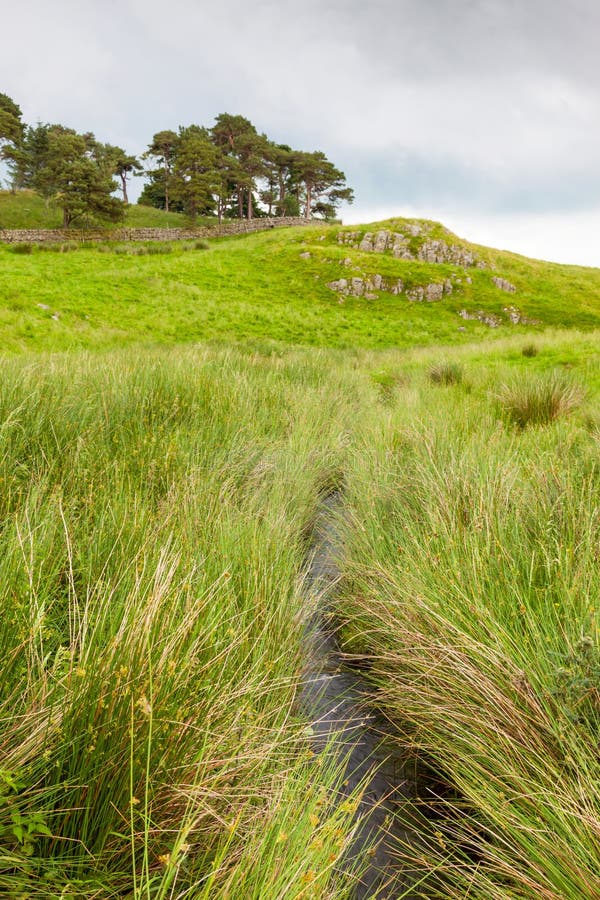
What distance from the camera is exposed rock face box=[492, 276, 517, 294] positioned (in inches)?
1153

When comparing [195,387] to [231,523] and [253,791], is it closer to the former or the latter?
[231,523]

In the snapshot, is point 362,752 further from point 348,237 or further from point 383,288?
point 348,237

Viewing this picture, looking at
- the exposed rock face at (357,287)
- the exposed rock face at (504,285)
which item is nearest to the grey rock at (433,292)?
the exposed rock face at (357,287)

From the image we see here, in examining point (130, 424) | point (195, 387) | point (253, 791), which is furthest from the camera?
point (195, 387)

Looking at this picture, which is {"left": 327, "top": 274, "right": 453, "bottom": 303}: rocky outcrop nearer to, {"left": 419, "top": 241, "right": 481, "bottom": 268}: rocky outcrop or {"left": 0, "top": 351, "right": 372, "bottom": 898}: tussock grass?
{"left": 419, "top": 241, "right": 481, "bottom": 268}: rocky outcrop

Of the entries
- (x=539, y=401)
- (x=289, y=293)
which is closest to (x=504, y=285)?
(x=289, y=293)

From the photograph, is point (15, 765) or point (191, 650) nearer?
point (15, 765)

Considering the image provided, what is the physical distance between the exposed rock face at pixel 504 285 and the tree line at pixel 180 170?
86.7 feet

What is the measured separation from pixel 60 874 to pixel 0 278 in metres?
19.9

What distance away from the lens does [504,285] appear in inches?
1165

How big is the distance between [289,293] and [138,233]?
1957cm

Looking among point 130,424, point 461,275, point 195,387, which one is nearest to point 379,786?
point 130,424

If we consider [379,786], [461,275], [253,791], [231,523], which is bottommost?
[379,786]

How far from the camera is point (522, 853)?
1263 millimetres
